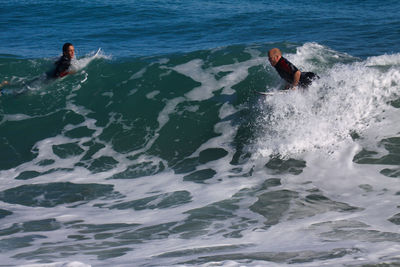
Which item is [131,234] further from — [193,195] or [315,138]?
[315,138]

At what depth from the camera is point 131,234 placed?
20.1 ft

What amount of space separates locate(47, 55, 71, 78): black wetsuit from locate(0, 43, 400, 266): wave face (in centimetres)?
26

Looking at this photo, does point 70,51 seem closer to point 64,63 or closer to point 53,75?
point 64,63

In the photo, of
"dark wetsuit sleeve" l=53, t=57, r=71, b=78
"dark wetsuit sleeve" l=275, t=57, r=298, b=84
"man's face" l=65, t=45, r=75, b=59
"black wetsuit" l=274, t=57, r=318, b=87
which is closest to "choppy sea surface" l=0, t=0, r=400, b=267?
"black wetsuit" l=274, t=57, r=318, b=87

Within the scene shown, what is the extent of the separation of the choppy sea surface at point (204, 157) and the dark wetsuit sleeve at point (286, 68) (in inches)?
17.2

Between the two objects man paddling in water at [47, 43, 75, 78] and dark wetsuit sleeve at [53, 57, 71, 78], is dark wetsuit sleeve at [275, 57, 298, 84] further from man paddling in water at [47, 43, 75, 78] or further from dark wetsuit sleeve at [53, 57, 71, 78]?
dark wetsuit sleeve at [53, 57, 71, 78]

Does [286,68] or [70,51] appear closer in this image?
[286,68]

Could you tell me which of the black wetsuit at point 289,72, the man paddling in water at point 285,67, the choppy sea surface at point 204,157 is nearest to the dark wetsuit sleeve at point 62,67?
the choppy sea surface at point 204,157

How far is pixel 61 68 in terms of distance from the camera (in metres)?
11.9

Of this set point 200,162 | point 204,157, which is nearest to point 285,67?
point 204,157

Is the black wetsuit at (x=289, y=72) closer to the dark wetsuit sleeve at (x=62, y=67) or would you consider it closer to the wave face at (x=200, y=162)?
the wave face at (x=200, y=162)

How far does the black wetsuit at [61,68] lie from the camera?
1163cm

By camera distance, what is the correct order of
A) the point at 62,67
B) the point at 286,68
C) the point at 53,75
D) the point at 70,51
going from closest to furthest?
the point at 286,68 → the point at 70,51 → the point at 62,67 → the point at 53,75

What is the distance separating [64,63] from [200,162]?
4.70m
